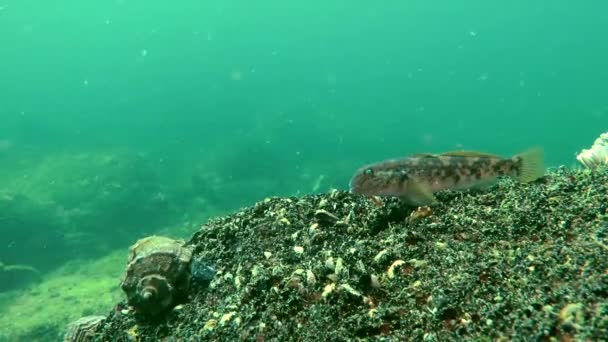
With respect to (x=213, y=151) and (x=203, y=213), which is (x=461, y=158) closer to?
(x=203, y=213)

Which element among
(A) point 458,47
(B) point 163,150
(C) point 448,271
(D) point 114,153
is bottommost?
(C) point 448,271

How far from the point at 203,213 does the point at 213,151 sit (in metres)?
14.1

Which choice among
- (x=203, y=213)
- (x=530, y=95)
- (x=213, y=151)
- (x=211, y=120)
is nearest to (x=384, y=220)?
(x=203, y=213)

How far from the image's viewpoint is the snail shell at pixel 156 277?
4652mm

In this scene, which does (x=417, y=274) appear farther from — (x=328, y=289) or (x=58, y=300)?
Result: (x=58, y=300)

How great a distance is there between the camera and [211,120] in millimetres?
64625

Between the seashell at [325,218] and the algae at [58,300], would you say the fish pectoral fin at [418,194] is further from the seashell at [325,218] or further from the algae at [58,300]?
the algae at [58,300]

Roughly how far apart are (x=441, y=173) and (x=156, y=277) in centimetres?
362

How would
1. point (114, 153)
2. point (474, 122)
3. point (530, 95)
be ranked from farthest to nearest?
point (530, 95) < point (474, 122) < point (114, 153)

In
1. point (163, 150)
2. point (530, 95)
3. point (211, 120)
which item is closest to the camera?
point (163, 150)

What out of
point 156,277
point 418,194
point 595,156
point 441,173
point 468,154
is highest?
point 595,156

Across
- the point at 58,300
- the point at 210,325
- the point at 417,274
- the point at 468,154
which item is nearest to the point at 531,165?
the point at 468,154

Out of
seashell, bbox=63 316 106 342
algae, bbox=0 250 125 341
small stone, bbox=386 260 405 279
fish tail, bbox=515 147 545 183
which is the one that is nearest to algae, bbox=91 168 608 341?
small stone, bbox=386 260 405 279

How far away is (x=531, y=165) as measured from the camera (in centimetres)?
486
